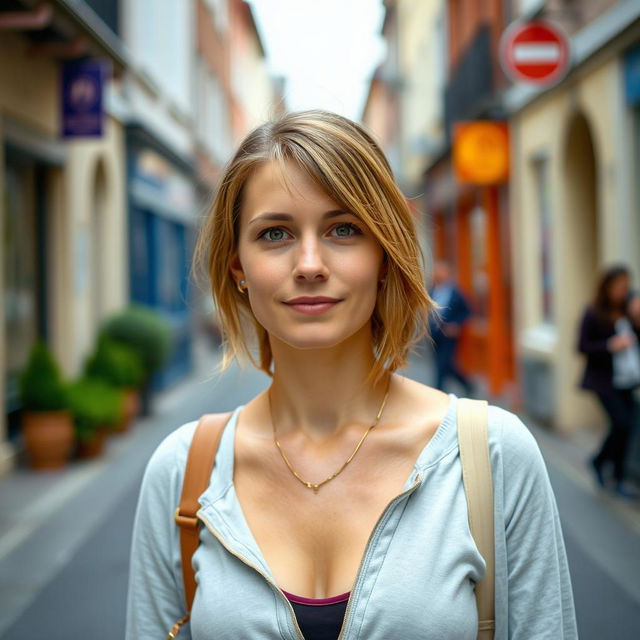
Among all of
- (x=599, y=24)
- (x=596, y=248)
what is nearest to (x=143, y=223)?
(x=596, y=248)

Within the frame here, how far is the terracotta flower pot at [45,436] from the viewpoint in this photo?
27.2ft

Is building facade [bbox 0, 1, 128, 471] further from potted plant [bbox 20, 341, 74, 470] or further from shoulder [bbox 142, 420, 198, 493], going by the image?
shoulder [bbox 142, 420, 198, 493]

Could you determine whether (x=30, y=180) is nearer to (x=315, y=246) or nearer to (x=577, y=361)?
(x=577, y=361)

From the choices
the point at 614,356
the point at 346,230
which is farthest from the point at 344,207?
the point at 614,356

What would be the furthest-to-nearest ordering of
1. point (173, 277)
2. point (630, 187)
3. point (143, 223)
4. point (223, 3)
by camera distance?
point (223, 3) < point (173, 277) < point (143, 223) < point (630, 187)

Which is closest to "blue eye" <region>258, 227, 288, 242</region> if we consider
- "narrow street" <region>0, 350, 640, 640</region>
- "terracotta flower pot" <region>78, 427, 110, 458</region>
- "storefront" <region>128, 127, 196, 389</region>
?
"narrow street" <region>0, 350, 640, 640</region>

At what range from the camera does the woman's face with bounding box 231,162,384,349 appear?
5.24 ft

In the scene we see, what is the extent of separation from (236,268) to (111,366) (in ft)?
28.2

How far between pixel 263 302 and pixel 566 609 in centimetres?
78

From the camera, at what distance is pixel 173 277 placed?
19078 millimetres

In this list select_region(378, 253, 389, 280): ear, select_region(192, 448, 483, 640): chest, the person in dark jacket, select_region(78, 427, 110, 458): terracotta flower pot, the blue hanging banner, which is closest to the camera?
select_region(192, 448, 483, 640): chest

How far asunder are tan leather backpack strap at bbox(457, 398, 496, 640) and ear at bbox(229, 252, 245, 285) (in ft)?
1.77

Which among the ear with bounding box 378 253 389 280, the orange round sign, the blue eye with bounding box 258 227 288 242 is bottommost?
the ear with bounding box 378 253 389 280

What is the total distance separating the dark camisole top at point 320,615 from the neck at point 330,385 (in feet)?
1.10
